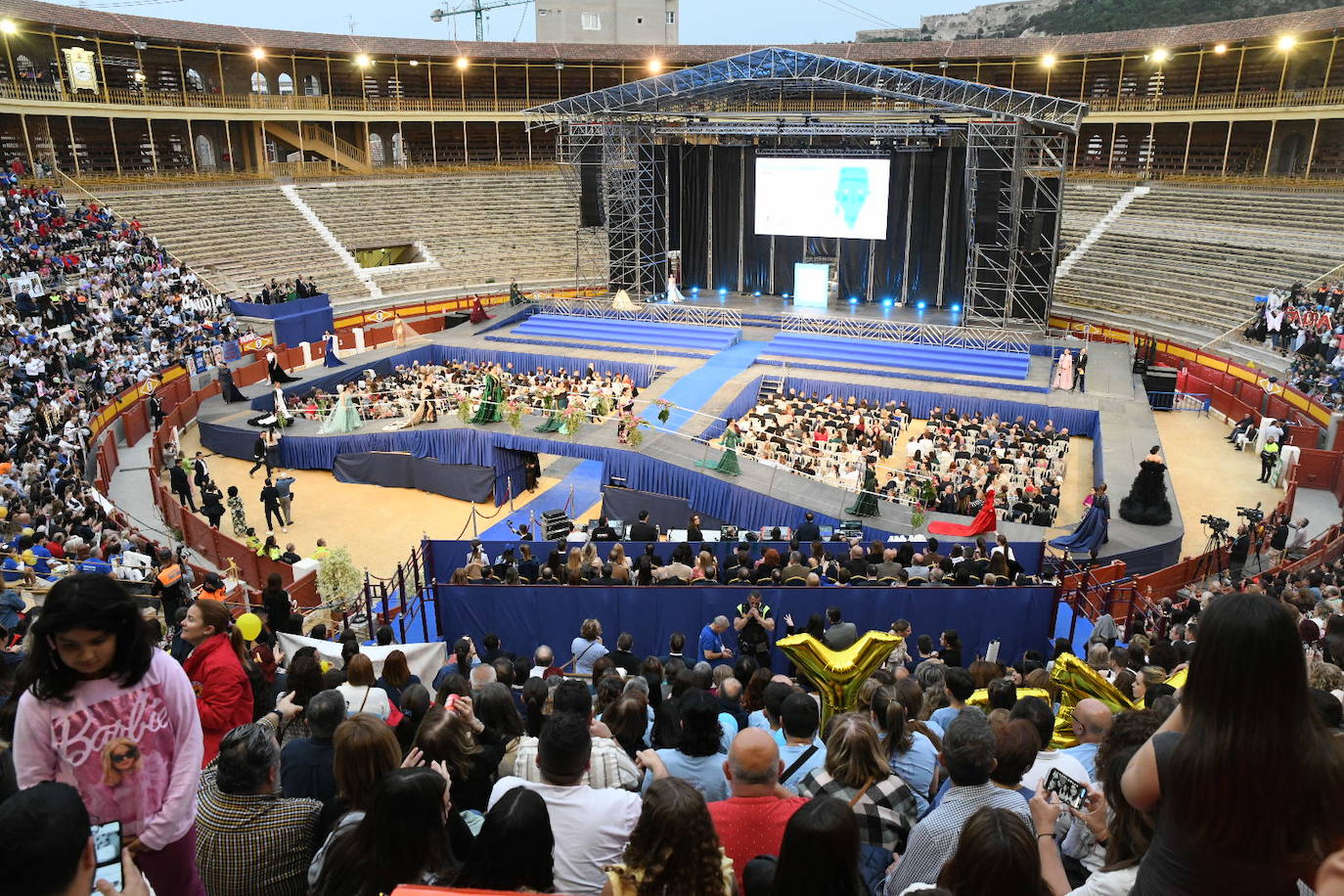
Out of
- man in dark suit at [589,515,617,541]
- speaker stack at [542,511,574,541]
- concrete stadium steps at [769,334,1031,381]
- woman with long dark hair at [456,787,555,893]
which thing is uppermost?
woman with long dark hair at [456,787,555,893]

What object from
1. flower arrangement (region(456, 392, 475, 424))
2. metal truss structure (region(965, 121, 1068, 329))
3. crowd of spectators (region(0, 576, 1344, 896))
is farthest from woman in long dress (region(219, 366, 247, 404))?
crowd of spectators (region(0, 576, 1344, 896))

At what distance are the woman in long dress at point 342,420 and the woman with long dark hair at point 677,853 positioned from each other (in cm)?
2123

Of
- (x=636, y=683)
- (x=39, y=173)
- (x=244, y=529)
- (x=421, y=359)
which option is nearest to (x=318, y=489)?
(x=244, y=529)

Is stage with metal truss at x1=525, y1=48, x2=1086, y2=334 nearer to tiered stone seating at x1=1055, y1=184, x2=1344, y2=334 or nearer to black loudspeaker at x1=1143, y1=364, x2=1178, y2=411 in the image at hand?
black loudspeaker at x1=1143, y1=364, x2=1178, y2=411

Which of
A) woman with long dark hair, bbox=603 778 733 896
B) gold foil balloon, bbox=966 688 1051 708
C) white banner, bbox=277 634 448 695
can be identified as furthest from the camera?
white banner, bbox=277 634 448 695

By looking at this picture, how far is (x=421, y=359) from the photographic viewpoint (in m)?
30.2

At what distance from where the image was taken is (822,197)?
32656 millimetres

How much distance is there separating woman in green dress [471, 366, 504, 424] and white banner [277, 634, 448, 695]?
13.4 metres

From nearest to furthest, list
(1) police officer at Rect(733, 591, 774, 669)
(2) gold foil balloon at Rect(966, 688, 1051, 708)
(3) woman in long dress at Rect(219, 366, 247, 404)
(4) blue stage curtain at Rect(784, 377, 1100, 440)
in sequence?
(2) gold foil balloon at Rect(966, 688, 1051, 708), (1) police officer at Rect(733, 591, 774, 669), (4) blue stage curtain at Rect(784, 377, 1100, 440), (3) woman in long dress at Rect(219, 366, 247, 404)

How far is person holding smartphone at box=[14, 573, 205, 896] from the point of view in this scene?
3340 mm

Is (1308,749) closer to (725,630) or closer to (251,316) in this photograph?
(725,630)

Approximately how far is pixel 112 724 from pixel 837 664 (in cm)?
411

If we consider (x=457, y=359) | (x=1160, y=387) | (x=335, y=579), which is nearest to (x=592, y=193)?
(x=457, y=359)

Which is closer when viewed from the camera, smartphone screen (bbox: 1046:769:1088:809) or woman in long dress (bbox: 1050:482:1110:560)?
smartphone screen (bbox: 1046:769:1088:809)
